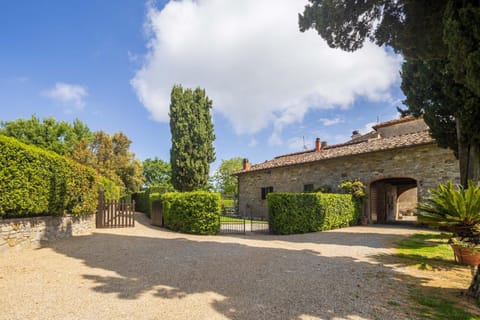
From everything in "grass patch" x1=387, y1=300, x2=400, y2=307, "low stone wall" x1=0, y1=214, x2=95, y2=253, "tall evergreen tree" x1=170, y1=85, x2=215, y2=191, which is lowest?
"grass patch" x1=387, y1=300, x2=400, y2=307

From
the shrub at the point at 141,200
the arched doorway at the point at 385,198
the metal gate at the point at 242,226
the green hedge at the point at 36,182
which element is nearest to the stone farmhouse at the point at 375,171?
the arched doorway at the point at 385,198

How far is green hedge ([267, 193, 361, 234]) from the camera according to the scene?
10.9 metres

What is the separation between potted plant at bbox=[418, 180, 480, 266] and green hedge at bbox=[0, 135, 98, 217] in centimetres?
993

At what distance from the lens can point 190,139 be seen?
63.2ft

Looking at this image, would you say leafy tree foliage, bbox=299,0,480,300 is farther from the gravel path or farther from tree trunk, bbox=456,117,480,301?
the gravel path

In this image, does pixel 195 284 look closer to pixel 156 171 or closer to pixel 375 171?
pixel 375 171

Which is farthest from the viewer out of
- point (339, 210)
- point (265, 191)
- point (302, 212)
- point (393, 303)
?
point (265, 191)

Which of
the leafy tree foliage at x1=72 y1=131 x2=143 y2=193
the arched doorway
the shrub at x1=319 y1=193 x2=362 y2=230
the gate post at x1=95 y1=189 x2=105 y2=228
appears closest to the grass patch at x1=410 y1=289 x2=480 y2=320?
the shrub at x1=319 y1=193 x2=362 y2=230

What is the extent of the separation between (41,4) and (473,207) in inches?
508

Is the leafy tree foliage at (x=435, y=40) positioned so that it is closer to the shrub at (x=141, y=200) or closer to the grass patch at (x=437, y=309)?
the grass patch at (x=437, y=309)

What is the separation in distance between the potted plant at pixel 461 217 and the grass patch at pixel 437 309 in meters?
2.33

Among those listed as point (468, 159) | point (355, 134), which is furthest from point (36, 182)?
point (355, 134)

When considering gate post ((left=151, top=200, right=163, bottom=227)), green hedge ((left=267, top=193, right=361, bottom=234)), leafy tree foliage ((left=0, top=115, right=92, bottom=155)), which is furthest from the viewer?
leafy tree foliage ((left=0, top=115, right=92, bottom=155))

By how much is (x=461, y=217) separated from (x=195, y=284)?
5.73m
